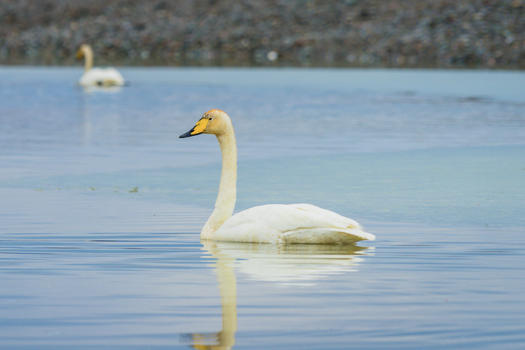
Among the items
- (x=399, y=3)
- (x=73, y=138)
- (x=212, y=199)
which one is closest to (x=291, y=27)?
(x=399, y=3)

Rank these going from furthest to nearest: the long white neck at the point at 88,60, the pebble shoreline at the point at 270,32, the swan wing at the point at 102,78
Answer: the pebble shoreline at the point at 270,32
the long white neck at the point at 88,60
the swan wing at the point at 102,78

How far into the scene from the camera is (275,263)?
416 inches

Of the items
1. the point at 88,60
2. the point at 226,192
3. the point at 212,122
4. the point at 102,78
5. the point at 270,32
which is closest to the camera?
the point at 226,192

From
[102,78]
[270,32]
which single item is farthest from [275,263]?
[270,32]

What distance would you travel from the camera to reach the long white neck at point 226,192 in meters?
11.9

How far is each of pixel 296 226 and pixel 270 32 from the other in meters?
67.0

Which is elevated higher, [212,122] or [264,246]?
[212,122]

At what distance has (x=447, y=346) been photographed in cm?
750

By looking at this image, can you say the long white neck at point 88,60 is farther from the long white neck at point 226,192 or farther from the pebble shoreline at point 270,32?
the long white neck at point 226,192

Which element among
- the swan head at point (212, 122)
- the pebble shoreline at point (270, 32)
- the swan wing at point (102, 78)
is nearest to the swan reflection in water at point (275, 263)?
the swan head at point (212, 122)

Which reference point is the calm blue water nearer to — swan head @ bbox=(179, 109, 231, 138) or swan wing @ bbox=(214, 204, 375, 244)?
swan wing @ bbox=(214, 204, 375, 244)

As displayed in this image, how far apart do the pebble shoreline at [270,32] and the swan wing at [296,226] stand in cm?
5020

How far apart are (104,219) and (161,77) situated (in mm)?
40953

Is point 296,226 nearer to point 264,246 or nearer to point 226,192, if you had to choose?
point 264,246
